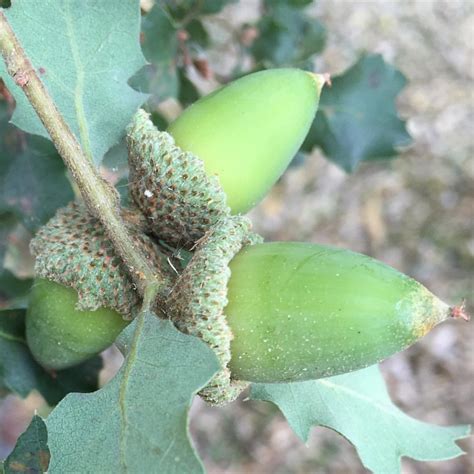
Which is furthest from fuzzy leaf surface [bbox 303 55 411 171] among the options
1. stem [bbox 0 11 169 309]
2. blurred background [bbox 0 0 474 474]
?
blurred background [bbox 0 0 474 474]

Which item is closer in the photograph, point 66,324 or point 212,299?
point 212,299

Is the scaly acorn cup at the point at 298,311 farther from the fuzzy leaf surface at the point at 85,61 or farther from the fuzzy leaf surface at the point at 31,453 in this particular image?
the fuzzy leaf surface at the point at 85,61

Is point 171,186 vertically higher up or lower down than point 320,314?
higher up

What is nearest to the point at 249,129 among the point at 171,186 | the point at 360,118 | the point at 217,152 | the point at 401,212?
the point at 217,152

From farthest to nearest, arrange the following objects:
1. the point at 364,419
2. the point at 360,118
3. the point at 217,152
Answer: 1. the point at 360,118
2. the point at 364,419
3. the point at 217,152

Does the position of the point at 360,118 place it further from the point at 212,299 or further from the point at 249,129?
the point at 212,299

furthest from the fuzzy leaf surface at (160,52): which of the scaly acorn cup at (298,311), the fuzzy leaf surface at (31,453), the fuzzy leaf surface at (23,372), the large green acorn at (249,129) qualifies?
the fuzzy leaf surface at (31,453)
